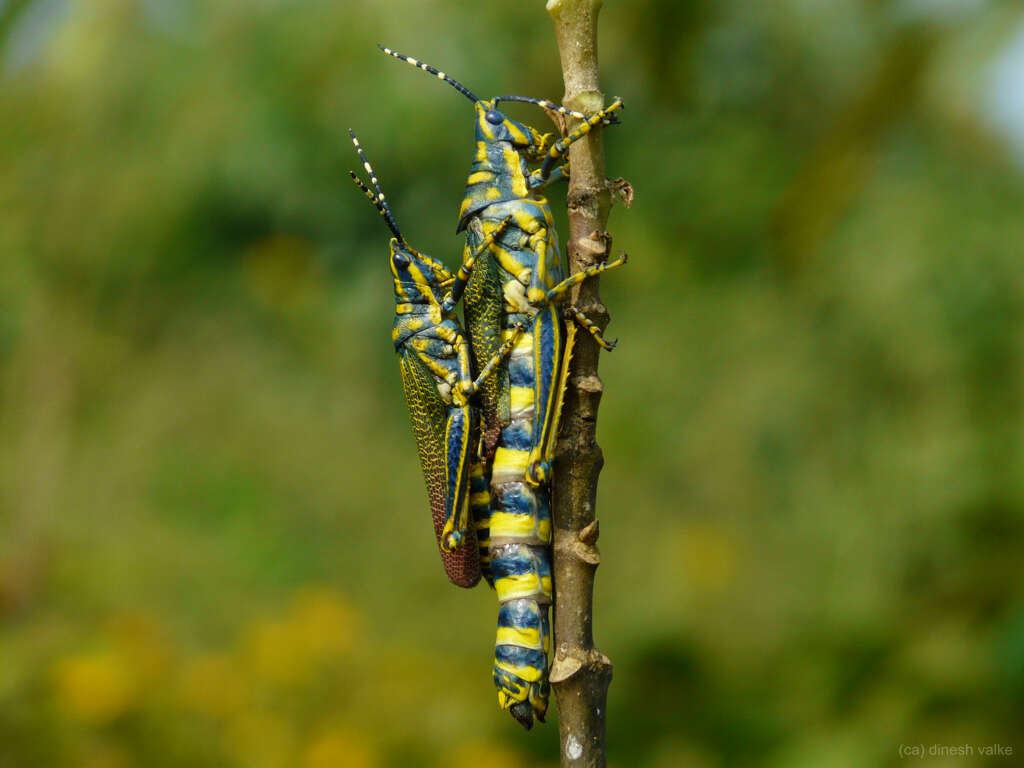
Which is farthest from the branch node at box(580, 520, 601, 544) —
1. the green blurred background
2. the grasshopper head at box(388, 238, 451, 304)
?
the green blurred background

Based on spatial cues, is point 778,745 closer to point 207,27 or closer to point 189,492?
point 189,492

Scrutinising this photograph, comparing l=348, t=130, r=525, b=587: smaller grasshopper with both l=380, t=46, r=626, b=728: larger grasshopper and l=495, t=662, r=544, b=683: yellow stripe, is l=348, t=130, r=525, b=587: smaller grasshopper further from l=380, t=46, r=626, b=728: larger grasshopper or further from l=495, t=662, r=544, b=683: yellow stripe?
l=495, t=662, r=544, b=683: yellow stripe

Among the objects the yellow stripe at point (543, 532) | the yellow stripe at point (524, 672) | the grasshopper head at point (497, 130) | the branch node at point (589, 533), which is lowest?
the yellow stripe at point (524, 672)

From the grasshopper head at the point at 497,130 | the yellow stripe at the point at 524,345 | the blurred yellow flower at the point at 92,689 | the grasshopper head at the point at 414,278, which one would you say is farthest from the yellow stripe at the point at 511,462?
the blurred yellow flower at the point at 92,689

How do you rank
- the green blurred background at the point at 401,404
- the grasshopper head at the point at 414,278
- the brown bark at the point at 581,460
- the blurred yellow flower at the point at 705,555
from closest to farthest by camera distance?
the brown bark at the point at 581,460 < the grasshopper head at the point at 414,278 < the green blurred background at the point at 401,404 < the blurred yellow flower at the point at 705,555

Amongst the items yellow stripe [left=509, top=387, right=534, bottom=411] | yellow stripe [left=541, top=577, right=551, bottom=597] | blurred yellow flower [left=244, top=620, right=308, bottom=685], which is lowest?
yellow stripe [left=541, top=577, right=551, bottom=597]

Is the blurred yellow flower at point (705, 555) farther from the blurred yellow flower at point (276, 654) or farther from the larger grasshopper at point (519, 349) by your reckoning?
the larger grasshopper at point (519, 349)
